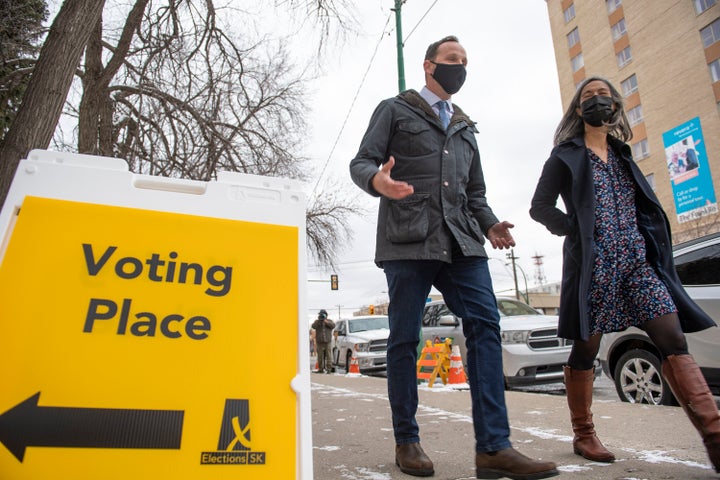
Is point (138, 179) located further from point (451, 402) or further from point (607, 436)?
point (451, 402)

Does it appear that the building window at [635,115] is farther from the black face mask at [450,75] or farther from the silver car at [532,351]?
the black face mask at [450,75]

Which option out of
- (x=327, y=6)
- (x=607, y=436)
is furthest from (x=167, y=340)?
(x=327, y=6)

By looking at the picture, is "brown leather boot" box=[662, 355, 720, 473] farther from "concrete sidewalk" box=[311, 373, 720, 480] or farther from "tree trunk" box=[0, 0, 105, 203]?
"tree trunk" box=[0, 0, 105, 203]

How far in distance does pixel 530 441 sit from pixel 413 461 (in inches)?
42.6

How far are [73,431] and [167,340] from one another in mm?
281

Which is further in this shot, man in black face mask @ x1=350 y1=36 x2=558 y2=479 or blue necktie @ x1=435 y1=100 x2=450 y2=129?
blue necktie @ x1=435 y1=100 x2=450 y2=129

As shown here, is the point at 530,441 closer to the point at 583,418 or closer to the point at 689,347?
the point at 583,418

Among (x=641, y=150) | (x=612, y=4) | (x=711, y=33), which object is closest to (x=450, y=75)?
(x=711, y=33)

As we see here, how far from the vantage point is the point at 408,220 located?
2.54 m

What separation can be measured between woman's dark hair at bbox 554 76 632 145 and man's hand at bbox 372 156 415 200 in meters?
1.30

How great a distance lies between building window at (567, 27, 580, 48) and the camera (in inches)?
1677

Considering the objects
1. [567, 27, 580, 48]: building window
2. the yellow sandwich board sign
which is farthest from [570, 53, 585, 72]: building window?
the yellow sandwich board sign

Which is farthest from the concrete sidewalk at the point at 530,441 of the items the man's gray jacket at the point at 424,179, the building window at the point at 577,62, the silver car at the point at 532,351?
the building window at the point at 577,62

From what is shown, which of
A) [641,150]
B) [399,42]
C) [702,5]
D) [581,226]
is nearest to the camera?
[581,226]
